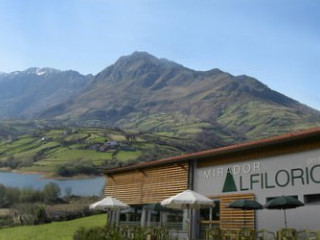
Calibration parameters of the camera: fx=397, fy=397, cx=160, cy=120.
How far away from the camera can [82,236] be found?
16.8 m

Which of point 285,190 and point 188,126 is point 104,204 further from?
point 188,126

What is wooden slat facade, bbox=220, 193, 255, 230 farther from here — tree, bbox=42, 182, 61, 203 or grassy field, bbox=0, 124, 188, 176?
grassy field, bbox=0, 124, 188, 176

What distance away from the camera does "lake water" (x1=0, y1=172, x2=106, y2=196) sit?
69.0 m

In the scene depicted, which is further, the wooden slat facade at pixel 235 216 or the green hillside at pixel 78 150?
the green hillside at pixel 78 150

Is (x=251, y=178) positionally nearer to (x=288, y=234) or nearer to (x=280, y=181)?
(x=280, y=181)

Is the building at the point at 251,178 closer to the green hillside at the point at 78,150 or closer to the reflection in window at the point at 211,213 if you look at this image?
the reflection in window at the point at 211,213

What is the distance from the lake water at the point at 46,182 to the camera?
69000 millimetres

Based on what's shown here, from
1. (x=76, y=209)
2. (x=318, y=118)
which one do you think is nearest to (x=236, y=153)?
(x=76, y=209)

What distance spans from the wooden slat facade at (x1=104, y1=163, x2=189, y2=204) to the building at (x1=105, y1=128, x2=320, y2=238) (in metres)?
0.05

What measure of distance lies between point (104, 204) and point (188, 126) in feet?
489

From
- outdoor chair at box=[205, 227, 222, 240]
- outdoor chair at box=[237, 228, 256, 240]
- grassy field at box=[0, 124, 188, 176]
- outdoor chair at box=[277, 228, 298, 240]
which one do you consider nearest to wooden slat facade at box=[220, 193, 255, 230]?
outdoor chair at box=[205, 227, 222, 240]

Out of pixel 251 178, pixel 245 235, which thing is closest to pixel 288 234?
pixel 245 235

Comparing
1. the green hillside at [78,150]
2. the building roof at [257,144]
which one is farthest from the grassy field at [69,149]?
the building roof at [257,144]

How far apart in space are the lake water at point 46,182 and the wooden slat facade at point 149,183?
41.9 metres
